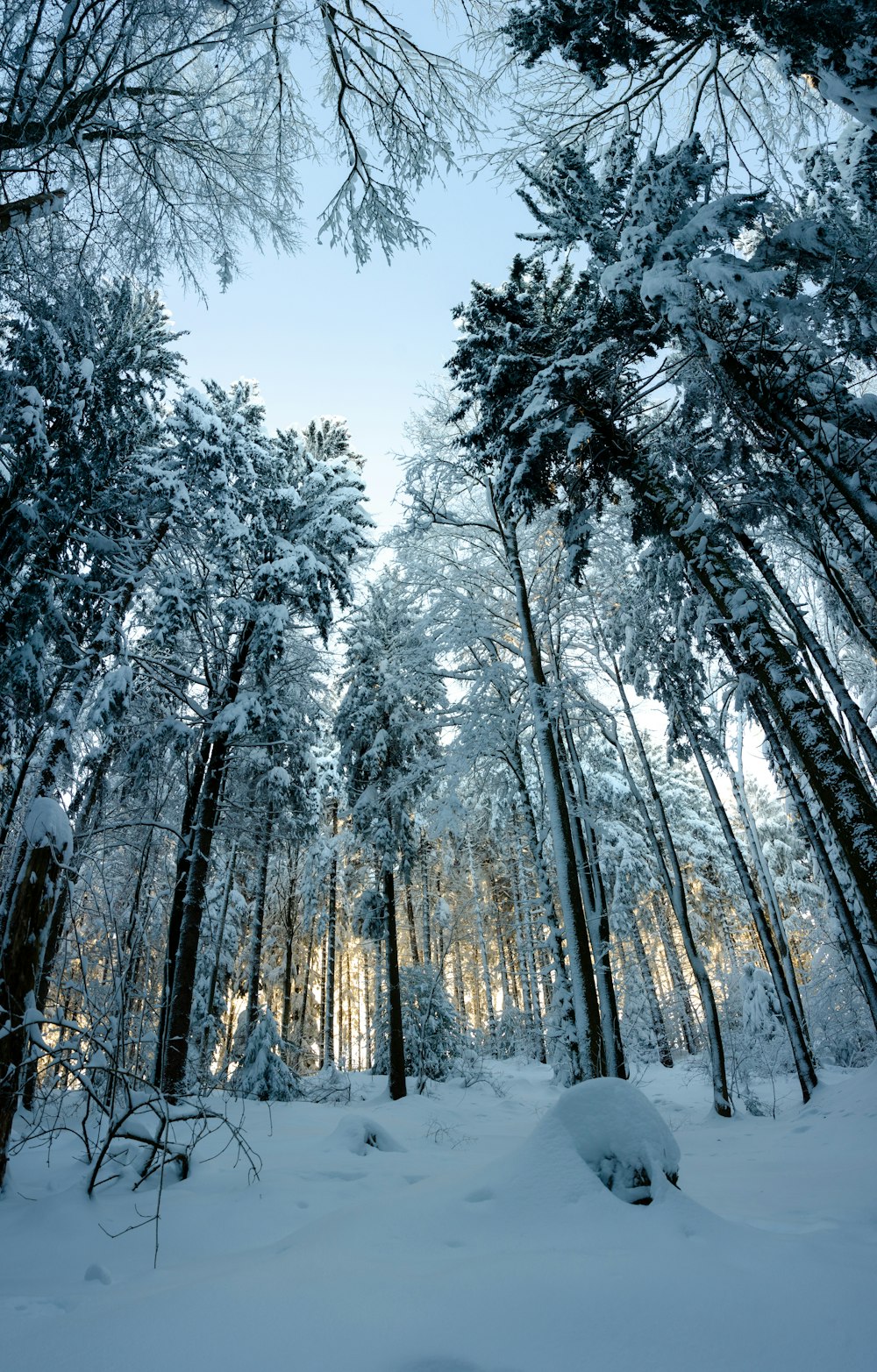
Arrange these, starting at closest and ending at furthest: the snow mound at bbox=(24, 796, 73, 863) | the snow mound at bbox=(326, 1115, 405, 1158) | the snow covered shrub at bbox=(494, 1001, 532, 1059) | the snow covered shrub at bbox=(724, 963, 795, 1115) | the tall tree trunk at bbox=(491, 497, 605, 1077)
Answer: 1. the snow mound at bbox=(24, 796, 73, 863)
2. the snow mound at bbox=(326, 1115, 405, 1158)
3. the tall tree trunk at bbox=(491, 497, 605, 1077)
4. the snow covered shrub at bbox=(724, 963, 795, 1115)
5. the snow covered shrub at bbox=(494, 1001, 532, 1059)

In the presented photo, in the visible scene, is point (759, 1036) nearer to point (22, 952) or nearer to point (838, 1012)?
point (838, 1012)

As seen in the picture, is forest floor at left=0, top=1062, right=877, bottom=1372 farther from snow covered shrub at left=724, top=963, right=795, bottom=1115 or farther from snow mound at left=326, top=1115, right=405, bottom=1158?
snow covered shrub at left=724, top=963, right=795, bottom=1115

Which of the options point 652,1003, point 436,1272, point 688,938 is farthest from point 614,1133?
point 652,1003

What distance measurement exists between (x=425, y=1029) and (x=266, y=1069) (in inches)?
180

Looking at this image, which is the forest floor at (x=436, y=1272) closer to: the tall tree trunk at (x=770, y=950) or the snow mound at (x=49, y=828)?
the snow mound at (x=49, y=828)

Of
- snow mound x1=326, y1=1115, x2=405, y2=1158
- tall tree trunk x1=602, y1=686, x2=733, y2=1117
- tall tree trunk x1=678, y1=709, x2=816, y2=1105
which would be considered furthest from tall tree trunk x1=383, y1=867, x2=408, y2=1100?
tall tree trunk x1=678, y1=709, x2=816, y2=1105

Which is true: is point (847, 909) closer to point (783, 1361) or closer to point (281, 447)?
point (783, 1361)

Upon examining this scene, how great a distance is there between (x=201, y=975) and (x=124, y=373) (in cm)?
1599

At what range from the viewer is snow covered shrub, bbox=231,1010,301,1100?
32.8ft

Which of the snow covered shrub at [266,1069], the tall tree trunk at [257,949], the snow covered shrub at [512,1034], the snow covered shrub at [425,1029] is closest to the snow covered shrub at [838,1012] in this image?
the snow covered shrub at [512,1034]

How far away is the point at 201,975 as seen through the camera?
17.0 meters

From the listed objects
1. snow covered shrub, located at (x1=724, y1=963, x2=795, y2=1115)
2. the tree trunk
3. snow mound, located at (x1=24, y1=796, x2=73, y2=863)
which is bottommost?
snow covered shrub, located at (x1=724, y1=963, x2=795, y2=1115)

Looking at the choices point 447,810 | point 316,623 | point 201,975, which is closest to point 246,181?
point 316,623

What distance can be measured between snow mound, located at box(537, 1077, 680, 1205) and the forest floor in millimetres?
108
